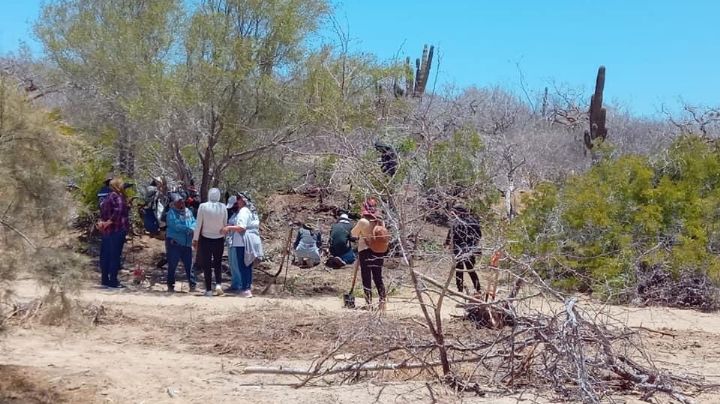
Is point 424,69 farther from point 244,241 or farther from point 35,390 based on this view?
point 35,390

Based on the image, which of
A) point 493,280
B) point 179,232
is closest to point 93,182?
point 179,232

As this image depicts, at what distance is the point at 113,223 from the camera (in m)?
12.9

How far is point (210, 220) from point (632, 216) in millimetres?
7228

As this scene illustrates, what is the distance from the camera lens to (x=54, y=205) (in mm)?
7555

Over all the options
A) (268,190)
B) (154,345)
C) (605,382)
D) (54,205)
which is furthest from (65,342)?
(268,190)

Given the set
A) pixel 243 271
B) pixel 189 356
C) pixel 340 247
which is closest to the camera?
pixel 189 356

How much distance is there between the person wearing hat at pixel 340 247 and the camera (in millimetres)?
16797

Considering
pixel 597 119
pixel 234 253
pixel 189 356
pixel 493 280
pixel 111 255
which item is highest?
pixel 597 119

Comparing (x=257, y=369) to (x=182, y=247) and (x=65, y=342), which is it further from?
(x=182, y=247)

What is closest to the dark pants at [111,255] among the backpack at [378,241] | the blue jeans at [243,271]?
the blue jeans at [243,271]

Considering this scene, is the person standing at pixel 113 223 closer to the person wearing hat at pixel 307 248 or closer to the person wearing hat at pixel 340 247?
the person wearing hat at pixel 307 248

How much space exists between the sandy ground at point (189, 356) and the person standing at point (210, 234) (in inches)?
21.6

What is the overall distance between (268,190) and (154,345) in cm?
772

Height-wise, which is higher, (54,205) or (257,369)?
(54,205)
